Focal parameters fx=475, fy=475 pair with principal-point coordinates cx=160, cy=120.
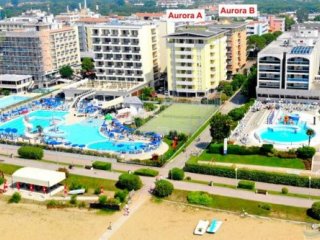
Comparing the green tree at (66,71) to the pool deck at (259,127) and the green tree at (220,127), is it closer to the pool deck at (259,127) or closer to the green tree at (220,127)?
the pool deck at (259,127)

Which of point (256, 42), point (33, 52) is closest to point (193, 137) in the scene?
point (33, 52)

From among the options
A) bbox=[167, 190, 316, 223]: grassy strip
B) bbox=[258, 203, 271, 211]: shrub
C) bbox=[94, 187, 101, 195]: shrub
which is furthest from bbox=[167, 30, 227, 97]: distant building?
bbox=[258, 203, 271, 211]: shrub

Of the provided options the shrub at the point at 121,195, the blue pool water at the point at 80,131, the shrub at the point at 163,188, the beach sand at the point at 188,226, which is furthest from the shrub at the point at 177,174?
the blue pool water at the point at 80,131

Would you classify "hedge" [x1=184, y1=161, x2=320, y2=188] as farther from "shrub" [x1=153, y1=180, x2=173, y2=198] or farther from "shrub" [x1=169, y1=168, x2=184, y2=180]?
"shrub" [x1=153, y1=180, x2=173, y2=198]

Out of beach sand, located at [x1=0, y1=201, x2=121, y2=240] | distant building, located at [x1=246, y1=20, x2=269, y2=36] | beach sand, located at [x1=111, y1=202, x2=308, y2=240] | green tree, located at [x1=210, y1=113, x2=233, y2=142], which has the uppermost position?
distant building, located at [x1=246, y1=20, x2=269, y2=36]

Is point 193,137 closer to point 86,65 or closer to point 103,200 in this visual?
point 103,200
